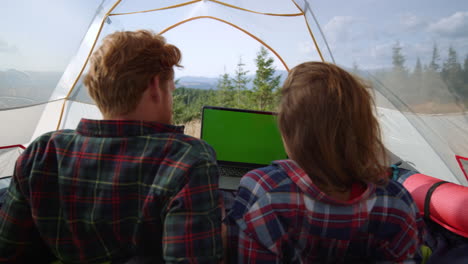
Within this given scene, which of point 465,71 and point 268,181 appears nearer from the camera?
point 268,181

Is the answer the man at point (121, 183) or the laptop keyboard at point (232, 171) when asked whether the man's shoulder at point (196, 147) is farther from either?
the laptop keyboard at point (232, 171)

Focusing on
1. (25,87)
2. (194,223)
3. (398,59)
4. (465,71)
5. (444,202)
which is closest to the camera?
(194,223)

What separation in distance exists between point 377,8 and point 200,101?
578 cm

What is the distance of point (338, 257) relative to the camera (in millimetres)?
870

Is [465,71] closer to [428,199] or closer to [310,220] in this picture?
[428,199]

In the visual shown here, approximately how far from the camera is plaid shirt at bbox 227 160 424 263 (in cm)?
79

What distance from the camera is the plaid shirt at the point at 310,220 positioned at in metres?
0.79

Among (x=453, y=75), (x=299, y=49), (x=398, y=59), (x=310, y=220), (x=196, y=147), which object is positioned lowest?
(x=310, y=220)

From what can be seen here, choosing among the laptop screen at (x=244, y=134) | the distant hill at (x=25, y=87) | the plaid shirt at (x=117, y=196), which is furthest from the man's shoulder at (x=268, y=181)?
the distant hill at (x=25, y=87)

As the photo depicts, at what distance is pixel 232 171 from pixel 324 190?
3.38ft

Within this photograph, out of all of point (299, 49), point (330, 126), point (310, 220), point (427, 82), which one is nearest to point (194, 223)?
point (310, 220)

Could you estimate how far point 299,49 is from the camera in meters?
2.66

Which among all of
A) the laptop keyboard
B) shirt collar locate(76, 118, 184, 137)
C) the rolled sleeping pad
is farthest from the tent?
shirt collar locate(76, 118, 184, 137)

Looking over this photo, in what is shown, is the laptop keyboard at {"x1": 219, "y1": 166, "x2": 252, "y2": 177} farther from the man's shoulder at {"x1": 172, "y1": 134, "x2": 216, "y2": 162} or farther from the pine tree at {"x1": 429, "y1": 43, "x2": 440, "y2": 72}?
the pine tree at {"x1": 429, "y1": 43, "x2": 440, "y2": 72}
